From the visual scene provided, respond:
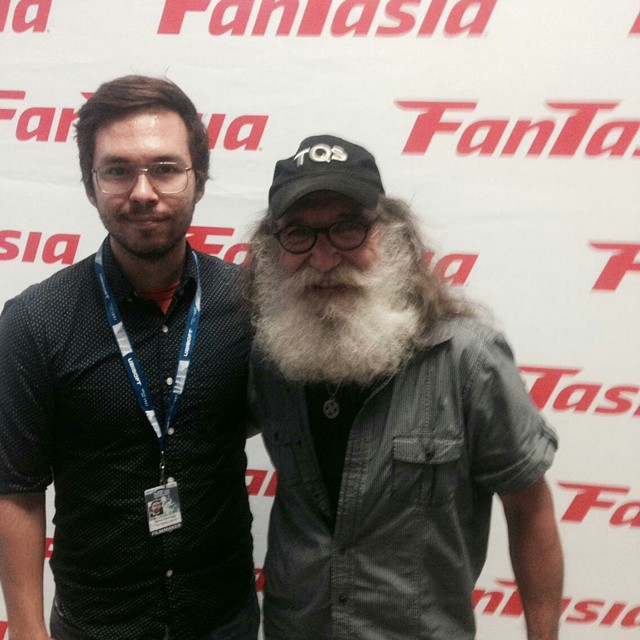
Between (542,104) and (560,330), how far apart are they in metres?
0.61

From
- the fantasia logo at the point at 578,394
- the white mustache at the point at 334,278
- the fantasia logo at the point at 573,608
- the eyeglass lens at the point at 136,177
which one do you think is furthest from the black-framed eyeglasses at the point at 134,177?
the fantasia logo at the point at 573,608

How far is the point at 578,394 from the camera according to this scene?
1.71m

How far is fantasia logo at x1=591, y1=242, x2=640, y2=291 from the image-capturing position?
1.64 metres

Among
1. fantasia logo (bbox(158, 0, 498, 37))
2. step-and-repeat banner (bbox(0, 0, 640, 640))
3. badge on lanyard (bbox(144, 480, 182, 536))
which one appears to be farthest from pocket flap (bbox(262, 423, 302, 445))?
fantasia logo (bbox(158, 0, 498, 37))

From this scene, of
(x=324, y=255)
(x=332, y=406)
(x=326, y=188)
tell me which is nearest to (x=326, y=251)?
(x=324, y=255)

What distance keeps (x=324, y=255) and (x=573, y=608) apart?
1395mm

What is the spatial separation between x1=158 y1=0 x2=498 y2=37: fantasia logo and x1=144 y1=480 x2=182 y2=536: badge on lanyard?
121 centimetres

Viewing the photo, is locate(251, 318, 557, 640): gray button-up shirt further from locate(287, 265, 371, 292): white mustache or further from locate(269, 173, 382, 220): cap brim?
locate(269, 173, 382, 220): cap brim

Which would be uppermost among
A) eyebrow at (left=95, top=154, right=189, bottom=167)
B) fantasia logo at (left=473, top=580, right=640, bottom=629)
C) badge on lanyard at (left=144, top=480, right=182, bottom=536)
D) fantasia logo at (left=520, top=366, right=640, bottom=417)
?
eyebrow at (left=95, top=154, right=189, bottom=167)

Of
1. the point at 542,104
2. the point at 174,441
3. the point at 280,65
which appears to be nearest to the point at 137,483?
the point at 174,441

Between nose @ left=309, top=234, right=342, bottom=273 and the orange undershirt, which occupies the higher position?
nose @ left=309, top=234, right=342, bottom=273

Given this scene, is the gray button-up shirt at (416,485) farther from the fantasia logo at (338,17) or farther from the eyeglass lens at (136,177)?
the fantasia logo at (338,17)

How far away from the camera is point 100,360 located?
48.7 inches

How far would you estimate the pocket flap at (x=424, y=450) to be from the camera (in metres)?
1.10
